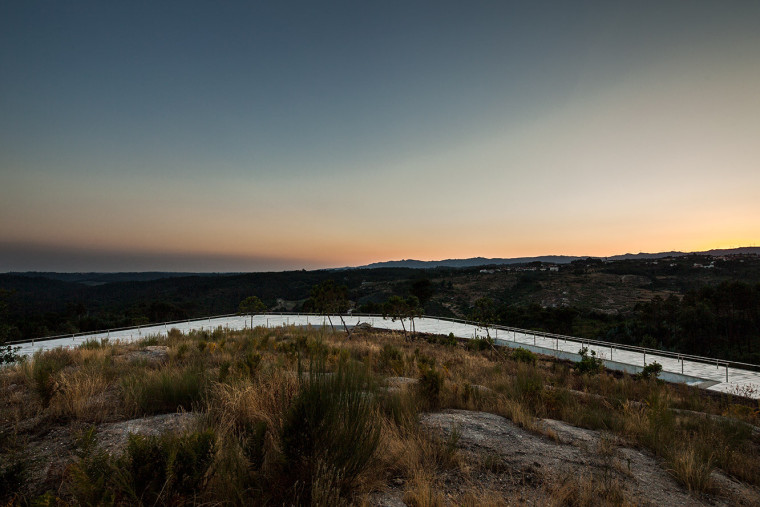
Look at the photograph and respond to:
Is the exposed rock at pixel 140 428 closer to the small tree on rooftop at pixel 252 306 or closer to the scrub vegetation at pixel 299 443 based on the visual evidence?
the scrub vegetation at pixel 299 443

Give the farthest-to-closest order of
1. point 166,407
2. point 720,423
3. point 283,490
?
1. point 720,423
2. point 166,407
3. point 283,490

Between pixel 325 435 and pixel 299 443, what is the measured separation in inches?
8.2

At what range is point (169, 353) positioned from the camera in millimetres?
8453

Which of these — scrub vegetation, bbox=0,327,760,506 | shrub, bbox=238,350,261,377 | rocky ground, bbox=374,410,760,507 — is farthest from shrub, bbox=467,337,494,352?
shrub, bbox=238,350,261,377

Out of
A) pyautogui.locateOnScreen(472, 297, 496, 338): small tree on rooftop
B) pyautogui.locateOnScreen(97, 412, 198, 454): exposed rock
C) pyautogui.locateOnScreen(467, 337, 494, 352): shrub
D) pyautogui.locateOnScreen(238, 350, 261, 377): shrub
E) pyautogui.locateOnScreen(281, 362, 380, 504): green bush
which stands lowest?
pyautogui.locateOnScreen(467, 337, 494, 352): shrub

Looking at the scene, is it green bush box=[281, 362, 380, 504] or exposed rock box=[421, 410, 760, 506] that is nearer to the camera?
green bush box=[281, 362, 380, 504]

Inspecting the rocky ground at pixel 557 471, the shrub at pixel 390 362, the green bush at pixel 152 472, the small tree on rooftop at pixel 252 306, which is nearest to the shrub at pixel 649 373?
the shrub at pixel 390 362

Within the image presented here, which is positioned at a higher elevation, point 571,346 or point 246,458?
point 246,458

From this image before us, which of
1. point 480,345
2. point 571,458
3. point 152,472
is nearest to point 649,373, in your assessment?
point 480,345

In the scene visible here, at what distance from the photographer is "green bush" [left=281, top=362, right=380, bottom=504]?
2451 mm

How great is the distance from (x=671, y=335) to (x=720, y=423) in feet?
129

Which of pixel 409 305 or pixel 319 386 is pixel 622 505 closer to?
pixel 319 386

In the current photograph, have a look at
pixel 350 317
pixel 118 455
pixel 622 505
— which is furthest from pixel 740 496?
pixel 350 317

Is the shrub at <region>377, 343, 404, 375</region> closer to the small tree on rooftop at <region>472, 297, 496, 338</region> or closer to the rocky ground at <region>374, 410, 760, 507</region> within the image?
the rocky ground at <region>374, 410, 760, 507</region>
